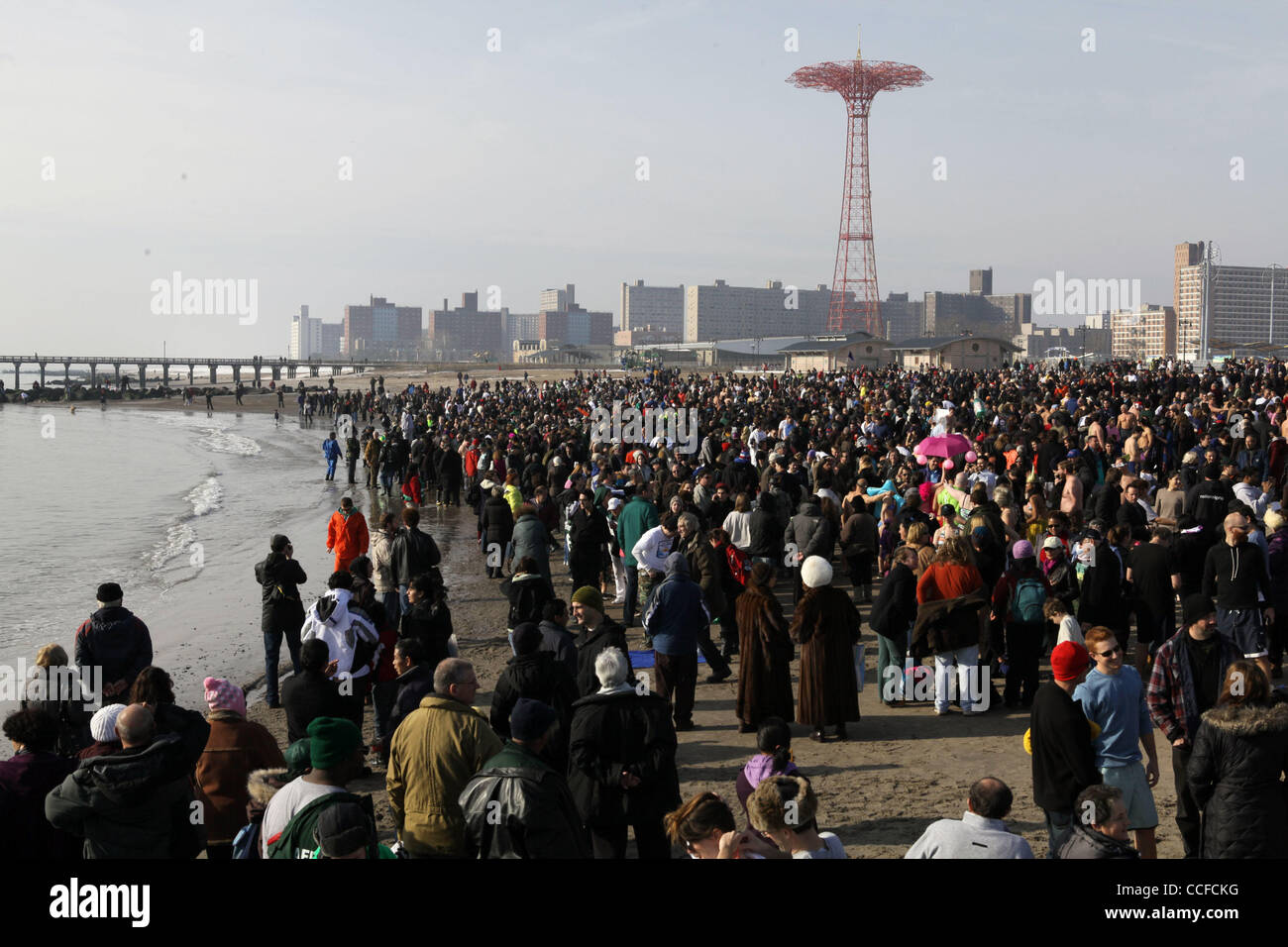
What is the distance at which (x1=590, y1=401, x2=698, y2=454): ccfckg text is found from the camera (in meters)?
25.3

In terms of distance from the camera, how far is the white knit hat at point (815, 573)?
8250 millimetres

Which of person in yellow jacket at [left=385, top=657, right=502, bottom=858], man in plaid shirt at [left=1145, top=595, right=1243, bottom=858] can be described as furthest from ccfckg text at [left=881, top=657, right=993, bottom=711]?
person in yellow jacket at [left=385, top=657, right=502, bottom=858]

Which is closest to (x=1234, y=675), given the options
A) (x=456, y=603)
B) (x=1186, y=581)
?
(x=1186, y=581)

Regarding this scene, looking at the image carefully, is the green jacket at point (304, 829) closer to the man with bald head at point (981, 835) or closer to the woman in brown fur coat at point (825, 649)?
the man with bald head at point (981, 835)

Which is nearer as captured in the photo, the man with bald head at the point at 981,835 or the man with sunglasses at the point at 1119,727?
the man with bald head at the point at 981,835

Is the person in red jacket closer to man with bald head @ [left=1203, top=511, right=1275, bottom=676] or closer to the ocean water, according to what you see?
the ocean water

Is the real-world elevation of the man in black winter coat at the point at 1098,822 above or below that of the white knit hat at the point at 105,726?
below

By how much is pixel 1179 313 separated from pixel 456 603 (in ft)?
654

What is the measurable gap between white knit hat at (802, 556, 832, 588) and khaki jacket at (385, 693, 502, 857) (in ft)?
11.5

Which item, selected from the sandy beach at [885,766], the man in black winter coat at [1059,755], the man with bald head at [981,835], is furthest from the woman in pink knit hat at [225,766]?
the man in black winter coat at [1059,755]

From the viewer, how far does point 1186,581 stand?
1044 centimetres

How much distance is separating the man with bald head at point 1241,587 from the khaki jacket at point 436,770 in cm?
635

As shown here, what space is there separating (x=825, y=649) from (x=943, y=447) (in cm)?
794
